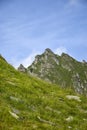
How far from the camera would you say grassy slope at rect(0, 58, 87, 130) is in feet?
64.0

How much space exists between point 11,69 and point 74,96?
707 cm

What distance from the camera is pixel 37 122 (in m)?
20.4

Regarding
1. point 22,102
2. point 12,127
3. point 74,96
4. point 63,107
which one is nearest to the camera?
point 12,127

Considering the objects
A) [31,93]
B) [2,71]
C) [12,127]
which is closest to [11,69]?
[2,71]

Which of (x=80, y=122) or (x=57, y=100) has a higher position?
(x=57, y=100)

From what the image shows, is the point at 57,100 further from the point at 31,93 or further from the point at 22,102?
the point at 22,102

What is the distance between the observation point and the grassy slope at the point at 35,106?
1952 centimetres

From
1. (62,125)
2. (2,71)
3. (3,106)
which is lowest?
(62,125)

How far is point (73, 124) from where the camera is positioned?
2188 centimetres

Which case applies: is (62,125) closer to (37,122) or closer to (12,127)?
(37,122)

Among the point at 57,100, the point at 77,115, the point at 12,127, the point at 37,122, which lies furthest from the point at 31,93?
the point at 12,127

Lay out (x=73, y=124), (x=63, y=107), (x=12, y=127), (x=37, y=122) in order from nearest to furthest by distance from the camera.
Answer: (x=12, y=127) < (x=37, y=122) < (x=73, y=124) < (x=63, y=107)

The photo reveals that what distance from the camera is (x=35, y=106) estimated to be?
934 inches

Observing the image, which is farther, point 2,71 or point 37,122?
point 2,71
